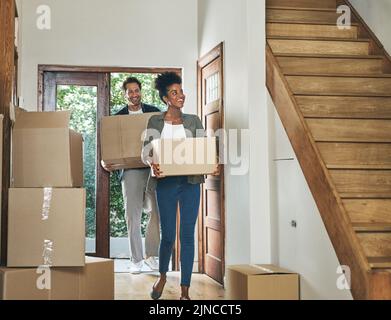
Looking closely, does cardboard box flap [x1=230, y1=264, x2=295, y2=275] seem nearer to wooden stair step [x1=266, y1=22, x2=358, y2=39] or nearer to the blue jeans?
the blue jeans

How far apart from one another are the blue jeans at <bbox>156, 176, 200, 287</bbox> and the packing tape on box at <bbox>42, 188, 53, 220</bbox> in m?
0.94

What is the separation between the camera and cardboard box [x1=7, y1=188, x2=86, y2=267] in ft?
9.77

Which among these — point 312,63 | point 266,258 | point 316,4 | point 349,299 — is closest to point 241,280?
point 266,258

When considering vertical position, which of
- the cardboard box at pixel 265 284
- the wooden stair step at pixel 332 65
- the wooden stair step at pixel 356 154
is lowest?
the cardboard box at pixel 265 284

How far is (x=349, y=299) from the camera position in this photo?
2.62 metres

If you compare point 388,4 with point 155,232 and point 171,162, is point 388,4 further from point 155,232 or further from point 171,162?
point 155,232

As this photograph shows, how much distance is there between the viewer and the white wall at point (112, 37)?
17.5 ft

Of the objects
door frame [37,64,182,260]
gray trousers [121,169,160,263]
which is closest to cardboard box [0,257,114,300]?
gray trousers [121,169,160,263]

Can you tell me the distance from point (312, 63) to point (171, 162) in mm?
1207

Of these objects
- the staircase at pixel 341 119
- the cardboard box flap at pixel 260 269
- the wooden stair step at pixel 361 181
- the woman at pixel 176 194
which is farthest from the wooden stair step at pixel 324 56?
the cardboard box flap at pixel 260 269

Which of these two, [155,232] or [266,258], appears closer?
[266,258]

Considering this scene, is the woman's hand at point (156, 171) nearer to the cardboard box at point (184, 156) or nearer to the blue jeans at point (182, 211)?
the cardboard box at point (184, 156)

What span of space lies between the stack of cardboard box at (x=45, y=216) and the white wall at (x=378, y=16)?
85.6 inches
